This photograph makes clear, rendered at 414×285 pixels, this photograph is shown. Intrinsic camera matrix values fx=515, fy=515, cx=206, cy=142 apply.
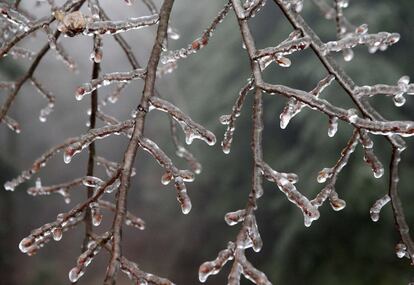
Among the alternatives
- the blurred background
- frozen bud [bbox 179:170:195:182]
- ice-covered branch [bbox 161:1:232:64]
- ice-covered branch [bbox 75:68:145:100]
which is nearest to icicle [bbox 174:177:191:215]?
frozen bud [bbox 179:170:195:182]

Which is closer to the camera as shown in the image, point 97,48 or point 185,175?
point 185,175

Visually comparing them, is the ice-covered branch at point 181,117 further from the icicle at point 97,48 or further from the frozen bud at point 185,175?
the icicle at point 97,48

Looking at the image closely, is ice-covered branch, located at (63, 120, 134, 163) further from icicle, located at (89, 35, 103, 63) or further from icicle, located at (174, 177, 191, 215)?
icicle, located at (89, 35, 103, 63)

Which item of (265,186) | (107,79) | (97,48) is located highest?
(265,186)

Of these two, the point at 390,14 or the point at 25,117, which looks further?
the point at 25,117

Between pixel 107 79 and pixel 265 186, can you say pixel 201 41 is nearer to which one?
pixel 107 79

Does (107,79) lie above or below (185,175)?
above

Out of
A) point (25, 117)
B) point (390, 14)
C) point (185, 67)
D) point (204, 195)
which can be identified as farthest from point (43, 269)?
point (25, 117)

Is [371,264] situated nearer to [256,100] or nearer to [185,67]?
[256,100]

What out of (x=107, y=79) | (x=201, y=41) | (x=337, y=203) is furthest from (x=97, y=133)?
(x=337, y=203)
